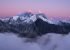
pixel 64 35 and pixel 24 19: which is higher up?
pixel 24 19

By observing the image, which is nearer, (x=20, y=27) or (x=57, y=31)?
(x=20, y=27)

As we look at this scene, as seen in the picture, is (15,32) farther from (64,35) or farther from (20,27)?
(64,35)

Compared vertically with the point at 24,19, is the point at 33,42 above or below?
below

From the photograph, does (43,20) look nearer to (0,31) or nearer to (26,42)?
(26,42)

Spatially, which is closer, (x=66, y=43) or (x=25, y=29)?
(x=25, y=29)

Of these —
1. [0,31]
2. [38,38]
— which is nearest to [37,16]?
[38,38]

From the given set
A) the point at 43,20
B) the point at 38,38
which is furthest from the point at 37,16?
the point at 38,38
